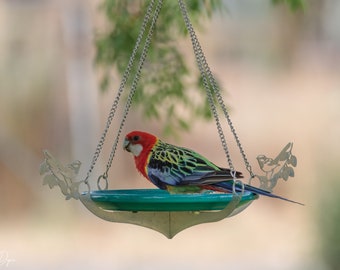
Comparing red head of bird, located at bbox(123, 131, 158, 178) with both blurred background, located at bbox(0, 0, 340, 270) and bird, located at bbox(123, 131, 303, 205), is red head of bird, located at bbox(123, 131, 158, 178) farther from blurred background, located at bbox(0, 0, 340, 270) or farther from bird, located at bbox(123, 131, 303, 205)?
blurred background, located at bbox(0, 0, 340, 270)

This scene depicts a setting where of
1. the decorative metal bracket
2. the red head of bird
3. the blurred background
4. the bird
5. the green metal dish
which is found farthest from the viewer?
the blurred background

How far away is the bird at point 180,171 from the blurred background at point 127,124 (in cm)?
502

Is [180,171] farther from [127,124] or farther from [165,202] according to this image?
[127,124]

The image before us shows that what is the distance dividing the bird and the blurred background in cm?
502

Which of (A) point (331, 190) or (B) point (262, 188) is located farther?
(A) point (331, 190)

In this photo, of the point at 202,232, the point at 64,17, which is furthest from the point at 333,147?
the point at 64,17

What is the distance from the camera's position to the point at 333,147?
6105 millimetres

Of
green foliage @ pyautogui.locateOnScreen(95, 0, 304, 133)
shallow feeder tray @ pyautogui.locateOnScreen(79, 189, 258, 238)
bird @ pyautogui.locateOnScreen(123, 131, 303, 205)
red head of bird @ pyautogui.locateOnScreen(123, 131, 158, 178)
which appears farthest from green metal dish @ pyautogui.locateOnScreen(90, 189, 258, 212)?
green foliage @ pyautogui.locateOnScreen(95, 0, 304, 133)

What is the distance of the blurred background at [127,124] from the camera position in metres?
8.00

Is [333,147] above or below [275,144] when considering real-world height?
below

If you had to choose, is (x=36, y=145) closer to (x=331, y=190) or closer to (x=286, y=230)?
(x=286, y=230)

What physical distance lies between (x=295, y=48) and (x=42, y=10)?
2.88 meters

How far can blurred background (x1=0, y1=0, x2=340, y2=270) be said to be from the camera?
8000 millimetres

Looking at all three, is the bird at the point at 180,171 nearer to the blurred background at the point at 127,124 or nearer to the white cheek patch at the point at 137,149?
the white cheek patch at the point at 137,149
